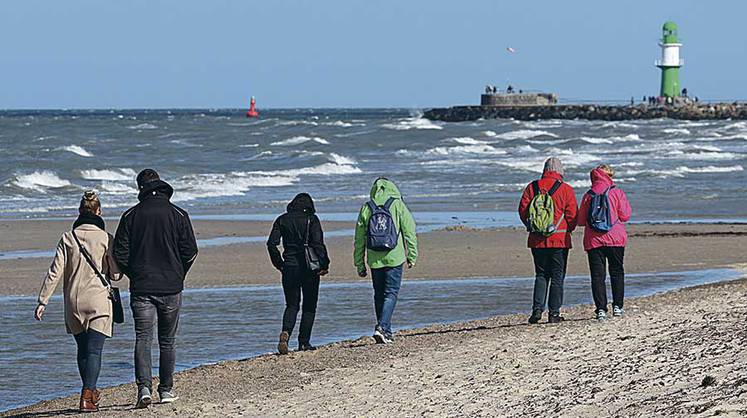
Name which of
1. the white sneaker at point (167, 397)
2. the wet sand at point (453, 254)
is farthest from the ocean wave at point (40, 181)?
the white sneaker at point (167, 397)

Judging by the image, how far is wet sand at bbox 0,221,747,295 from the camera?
15258 millimetres

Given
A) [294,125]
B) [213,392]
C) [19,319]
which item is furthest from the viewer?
[294,125]

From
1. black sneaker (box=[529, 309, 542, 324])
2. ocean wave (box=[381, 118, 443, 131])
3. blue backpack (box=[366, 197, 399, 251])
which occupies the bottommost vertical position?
ocean wave (box=[381, 118, 443, 131])

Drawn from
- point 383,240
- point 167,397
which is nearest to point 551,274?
point 383,240

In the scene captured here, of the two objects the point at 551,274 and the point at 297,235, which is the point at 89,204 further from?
the point at 551,274

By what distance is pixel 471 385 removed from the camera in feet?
25.8

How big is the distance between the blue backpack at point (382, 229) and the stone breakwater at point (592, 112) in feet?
314

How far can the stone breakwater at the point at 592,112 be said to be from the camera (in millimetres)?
103062

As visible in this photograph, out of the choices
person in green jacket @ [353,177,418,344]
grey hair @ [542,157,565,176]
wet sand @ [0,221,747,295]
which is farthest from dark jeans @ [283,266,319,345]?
wet sand @ [0,221,747,295]

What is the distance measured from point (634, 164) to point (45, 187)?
20202 mm

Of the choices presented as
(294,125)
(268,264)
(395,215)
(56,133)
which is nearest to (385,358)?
(395,215)

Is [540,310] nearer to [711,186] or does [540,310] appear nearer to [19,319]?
[19,319]

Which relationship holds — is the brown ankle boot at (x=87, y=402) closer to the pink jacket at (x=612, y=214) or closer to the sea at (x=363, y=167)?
the pink jacket at (x=612, y=214)

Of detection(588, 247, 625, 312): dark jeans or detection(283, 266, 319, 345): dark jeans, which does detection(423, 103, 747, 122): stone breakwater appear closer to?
detection(588, 247, 625, 312): dark jeans
